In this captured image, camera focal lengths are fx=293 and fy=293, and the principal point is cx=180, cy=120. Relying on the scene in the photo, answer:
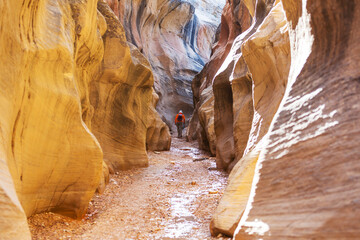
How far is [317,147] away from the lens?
1.85 m

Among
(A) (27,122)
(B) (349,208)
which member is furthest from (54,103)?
(B) (349,208)

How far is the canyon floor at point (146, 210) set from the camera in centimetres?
423

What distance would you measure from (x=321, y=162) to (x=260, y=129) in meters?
3.35

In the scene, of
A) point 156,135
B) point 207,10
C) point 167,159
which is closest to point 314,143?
point 167,159

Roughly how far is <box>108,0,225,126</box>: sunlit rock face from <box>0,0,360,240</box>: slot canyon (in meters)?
11.9

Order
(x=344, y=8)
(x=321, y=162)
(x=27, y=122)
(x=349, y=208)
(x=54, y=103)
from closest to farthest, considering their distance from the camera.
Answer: (x=349, y=208)
(x=321, y=162)
(x=344, y=8)
(x=27, y=122)
(x=54, y=103)

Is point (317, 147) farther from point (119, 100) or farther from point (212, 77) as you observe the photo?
point (212, 77)

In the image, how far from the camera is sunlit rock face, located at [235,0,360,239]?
1.62 meters

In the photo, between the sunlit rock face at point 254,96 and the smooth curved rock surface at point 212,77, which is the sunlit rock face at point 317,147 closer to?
the sunlit rock face at point 254,96

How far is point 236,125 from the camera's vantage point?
8.02 metres

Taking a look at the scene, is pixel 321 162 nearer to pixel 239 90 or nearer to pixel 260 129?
pixel 260 129

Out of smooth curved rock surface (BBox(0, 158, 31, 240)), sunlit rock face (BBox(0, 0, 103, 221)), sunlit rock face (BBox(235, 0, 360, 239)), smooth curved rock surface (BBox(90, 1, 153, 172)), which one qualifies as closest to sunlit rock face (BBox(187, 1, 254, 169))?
smooth curved rock surface (BBox(90, 1, 153, 172))

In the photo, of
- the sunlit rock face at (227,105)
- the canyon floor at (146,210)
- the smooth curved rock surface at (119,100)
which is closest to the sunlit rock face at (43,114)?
the canyon floor at (146,210)

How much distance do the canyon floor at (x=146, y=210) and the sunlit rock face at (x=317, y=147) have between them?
2413 mm
